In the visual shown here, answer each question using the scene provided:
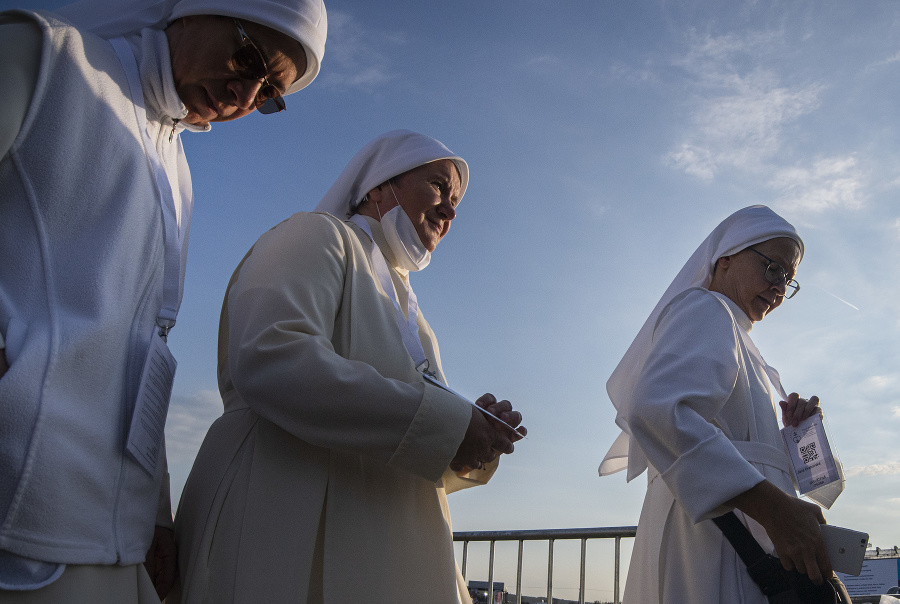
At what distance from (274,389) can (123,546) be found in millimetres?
515

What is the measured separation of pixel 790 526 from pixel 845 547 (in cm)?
19

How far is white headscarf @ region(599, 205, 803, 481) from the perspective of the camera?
11.7ft

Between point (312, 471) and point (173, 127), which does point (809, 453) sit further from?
point (173, 127)

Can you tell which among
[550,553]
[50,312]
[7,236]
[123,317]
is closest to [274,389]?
[123,317]

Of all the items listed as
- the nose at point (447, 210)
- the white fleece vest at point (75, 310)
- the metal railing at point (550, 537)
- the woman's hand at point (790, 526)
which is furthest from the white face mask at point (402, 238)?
the metal railing at point (550, 537)

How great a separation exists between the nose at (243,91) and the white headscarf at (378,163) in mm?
874

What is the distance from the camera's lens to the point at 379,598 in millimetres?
1941

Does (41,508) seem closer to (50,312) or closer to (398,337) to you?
(50,312)

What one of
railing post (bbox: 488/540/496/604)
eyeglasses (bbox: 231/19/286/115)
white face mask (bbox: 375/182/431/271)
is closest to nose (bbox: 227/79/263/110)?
eyeglasses (bbox: 231/19/286/115)

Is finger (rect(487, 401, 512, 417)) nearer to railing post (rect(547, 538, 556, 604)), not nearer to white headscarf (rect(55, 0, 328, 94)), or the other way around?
white headscarf (rect(55, 0, 328, 94))

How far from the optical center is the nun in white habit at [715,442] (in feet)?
7.97

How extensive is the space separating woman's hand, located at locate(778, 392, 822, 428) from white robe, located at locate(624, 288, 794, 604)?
148 millimetres

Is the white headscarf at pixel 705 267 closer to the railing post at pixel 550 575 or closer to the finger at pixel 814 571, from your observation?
the finger at pixel 814 571

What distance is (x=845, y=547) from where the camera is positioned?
240 centimetres
